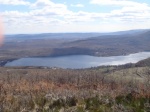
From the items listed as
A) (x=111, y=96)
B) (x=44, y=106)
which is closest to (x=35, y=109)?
(x=44, y=106)

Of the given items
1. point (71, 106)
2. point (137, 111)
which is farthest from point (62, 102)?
point (137, 111)

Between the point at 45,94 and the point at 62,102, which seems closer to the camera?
the point at 62,102

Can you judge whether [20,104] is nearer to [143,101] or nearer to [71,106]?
[71,106]

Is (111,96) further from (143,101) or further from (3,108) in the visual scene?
(3,108)

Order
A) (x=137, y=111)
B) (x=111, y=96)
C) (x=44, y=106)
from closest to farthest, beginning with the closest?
(x=137, y=111) → (x=44, y=106) → (x=111, y=96)

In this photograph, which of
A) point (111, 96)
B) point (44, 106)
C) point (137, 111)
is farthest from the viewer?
point (111, 96)

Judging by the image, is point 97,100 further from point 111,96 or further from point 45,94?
point 45,94

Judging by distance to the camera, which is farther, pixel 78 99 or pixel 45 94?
pixel 45 94
